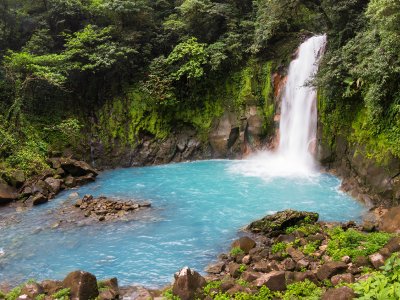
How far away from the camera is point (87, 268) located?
937 cm

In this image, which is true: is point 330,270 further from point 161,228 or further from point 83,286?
point 161,228

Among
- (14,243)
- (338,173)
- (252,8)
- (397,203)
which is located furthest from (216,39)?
(14,243)

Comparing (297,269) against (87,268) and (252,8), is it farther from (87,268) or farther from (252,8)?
(252,8)

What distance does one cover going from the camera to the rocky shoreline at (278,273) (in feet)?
22.3

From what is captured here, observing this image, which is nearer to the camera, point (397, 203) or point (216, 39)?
point (397, 203)

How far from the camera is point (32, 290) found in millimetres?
7531

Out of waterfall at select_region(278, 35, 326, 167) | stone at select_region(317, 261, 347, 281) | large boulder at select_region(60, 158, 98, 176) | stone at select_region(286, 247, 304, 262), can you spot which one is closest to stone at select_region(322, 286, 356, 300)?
stone at select_region(317, 261, 347, 281)

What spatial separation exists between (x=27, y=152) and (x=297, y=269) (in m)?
14.5

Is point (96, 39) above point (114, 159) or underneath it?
above

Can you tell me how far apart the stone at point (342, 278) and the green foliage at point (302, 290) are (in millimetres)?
350

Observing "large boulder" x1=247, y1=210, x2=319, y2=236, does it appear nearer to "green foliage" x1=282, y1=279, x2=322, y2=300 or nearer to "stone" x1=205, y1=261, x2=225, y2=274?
"stone" x1=205, y1=261, x2=225, y2=274

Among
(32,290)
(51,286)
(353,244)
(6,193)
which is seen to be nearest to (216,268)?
(353,244)

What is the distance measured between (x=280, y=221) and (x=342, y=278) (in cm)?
365

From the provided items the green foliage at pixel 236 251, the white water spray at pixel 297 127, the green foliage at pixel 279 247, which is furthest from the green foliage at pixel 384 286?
the white water spray at pixel 297 127
